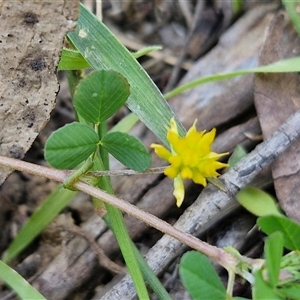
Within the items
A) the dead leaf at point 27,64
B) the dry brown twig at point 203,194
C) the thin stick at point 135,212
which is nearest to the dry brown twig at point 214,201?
the dry brown twig at point 203,194

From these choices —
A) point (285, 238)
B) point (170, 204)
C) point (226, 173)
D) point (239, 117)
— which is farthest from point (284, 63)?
point (285, 238)

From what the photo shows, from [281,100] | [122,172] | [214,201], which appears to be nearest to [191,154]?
[122,172]

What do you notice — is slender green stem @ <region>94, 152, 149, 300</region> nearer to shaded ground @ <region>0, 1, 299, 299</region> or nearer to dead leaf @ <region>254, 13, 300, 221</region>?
shaded ground @ <region>0, 1, 299, 299</region>

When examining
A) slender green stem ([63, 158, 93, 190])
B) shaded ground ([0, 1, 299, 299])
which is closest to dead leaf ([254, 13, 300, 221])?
shaded ground ([0, 1, 299, 299])

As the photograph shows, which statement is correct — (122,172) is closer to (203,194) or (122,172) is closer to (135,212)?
(135,212)

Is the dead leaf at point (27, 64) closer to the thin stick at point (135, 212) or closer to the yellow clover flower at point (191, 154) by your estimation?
the thin stick at point (135, 212)

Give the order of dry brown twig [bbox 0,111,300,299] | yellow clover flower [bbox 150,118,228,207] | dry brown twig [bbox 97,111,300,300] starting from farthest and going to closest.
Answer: dry brown twig [bbox 97,111,300,300] < dry brown twig [bbox 0,111,300,299] < yellow clover flower [bbox 150,118,228,207]
